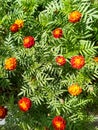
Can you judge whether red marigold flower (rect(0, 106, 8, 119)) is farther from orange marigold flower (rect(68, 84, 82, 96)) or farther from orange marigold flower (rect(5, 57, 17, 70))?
orange marigold flower (rect(68, 84, 82, 96))

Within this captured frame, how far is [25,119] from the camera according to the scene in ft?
7.54

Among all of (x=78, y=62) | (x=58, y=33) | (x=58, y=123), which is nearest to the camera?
(x=58, y=123)

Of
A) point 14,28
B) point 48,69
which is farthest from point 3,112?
point 14,28

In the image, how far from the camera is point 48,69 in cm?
234

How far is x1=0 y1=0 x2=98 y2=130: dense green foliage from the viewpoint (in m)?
2.28

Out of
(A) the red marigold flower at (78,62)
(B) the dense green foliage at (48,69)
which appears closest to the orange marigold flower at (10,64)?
(B) the dense green foliage at (48,69)

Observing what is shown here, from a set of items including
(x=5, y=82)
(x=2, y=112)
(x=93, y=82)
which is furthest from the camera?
(x=93, y=82)

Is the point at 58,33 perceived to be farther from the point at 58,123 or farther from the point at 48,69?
the point at 58,123

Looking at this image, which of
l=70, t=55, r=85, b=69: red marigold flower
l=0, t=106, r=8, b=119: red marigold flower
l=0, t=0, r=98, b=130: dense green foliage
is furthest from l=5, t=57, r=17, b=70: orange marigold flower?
l=70, t=55, r=85, b=69: red marigold flower

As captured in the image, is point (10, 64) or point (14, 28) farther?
point (14, 28)

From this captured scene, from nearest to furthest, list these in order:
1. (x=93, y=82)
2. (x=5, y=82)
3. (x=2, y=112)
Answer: (x=2, y=112)
(x=5, y=82)
(x=93, y=82)

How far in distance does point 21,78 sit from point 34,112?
0.81 ft

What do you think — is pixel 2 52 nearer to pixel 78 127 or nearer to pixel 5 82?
pixel 5 82

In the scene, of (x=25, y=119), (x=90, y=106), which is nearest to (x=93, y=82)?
(x=90, y=106)
